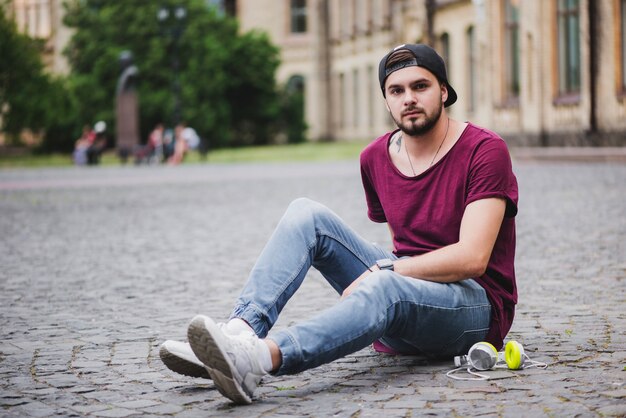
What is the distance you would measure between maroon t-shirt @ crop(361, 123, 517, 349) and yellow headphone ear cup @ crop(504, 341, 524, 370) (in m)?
0.08

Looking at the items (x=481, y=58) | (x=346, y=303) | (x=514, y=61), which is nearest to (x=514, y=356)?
(x=346, y=303)

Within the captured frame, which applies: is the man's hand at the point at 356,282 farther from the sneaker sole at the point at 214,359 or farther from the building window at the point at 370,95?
the building window at the point at 370,95

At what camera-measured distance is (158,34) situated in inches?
2208

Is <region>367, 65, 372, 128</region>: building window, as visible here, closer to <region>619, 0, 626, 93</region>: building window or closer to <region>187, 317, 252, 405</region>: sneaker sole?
<region>619, 0, 626, 93</region>: building window

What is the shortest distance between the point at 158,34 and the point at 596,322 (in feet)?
170

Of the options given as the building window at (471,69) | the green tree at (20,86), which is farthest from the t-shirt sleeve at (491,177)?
the green tree at (20,86)

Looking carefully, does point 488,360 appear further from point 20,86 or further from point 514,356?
point 20,86

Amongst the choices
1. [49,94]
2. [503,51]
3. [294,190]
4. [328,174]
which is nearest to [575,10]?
[503,51]

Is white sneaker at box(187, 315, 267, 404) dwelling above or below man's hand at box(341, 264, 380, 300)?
below

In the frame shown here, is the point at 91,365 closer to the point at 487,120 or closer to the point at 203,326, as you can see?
the point at 203,326

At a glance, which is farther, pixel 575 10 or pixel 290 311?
pixel 575 10

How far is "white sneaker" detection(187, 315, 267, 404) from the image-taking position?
13.1 ft

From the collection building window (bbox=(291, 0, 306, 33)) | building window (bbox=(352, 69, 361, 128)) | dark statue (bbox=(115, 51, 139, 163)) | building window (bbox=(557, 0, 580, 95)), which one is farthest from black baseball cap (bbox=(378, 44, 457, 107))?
building window (bbox=(291, 0, 306, 33))

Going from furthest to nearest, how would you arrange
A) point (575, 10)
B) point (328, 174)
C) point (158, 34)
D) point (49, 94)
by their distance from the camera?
point (158, 34) < point (49, 94) < point (575, 10) < point (328, 174)
